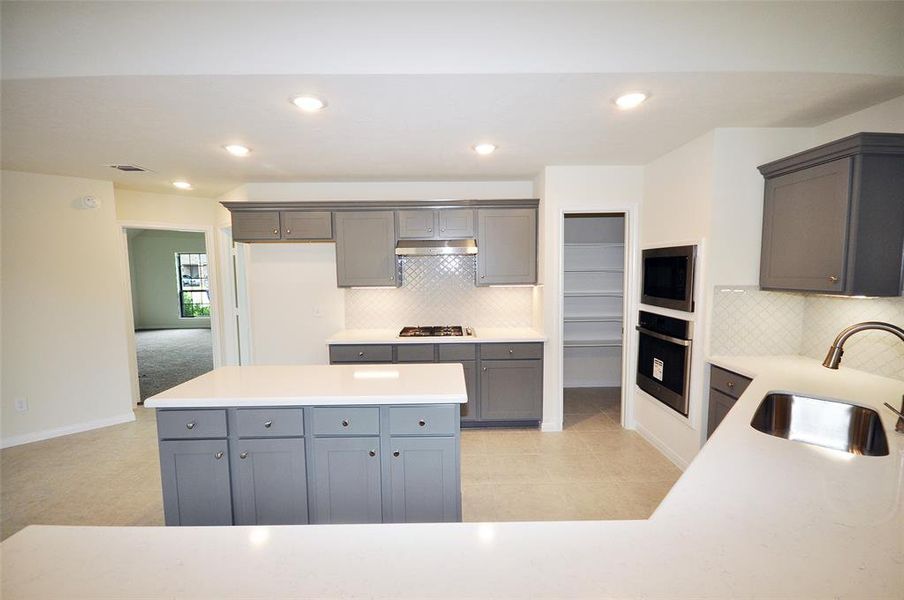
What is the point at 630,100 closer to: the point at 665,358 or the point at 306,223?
the point at 665,358

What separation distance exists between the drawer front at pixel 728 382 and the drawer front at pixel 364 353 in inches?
99.8

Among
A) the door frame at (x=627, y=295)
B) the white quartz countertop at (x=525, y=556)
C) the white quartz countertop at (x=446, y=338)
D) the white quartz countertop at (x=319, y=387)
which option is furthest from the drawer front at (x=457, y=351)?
the white quartz countertop at (x=525, y=556)

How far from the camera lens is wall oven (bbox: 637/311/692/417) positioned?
2.71m

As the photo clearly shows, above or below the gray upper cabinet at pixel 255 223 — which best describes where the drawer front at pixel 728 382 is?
below

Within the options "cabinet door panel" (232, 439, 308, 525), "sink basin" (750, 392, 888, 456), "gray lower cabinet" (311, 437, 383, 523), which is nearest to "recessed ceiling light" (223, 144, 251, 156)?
"cabinet door panel" (232, 439, 308, 525)

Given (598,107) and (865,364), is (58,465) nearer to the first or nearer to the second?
(598,107)

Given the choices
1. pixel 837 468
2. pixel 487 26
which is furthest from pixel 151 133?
pixel 837 468

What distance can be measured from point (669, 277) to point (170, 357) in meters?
8.03

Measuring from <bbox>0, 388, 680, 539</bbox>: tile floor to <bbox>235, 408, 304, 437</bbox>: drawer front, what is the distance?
111 cm

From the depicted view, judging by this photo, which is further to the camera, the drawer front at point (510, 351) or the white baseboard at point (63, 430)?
the drawer front at point (510, 351)

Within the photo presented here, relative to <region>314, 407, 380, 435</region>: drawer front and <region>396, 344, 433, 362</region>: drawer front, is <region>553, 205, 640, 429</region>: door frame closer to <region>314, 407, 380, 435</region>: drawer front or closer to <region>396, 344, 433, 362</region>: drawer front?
<region>396, 344, 433, 362</region>: drawer front

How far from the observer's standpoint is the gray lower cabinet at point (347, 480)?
1880 millimetres

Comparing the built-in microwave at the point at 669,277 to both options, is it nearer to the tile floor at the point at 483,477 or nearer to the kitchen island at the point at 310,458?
the tile floor at the point at 483,477

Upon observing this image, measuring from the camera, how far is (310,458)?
1.89 m
